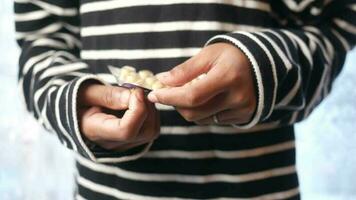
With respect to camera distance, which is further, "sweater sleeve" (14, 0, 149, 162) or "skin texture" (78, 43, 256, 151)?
"sweater sleeve" (14, 0, 149, 162)

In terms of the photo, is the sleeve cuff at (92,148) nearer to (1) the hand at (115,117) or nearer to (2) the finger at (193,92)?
(1) the hand at (115,117)

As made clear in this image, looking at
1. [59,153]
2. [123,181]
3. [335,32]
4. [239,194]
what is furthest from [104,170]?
[59,153]

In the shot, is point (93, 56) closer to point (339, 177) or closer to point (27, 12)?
point (27, 12)

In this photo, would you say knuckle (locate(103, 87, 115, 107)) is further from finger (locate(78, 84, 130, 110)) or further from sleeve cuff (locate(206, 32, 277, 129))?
sleeve cuff (locate(206, 32, 277, 129))

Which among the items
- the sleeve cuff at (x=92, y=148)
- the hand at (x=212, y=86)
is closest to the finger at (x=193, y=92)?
the hand at (x=212, y=86)

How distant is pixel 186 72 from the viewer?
40 cm

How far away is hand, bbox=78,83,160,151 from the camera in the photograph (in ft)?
1.36

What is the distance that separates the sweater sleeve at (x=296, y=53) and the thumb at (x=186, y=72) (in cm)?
3

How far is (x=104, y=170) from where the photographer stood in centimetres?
54

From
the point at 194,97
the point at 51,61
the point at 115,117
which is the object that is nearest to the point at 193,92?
the point at 194,97

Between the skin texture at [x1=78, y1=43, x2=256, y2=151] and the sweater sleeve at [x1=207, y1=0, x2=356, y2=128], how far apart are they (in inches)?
0.4

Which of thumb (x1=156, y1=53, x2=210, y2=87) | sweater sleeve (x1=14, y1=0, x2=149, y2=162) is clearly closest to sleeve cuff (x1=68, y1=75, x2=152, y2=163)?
sweater sleeve (x1=14, y1=0, x2=149, y2=162)

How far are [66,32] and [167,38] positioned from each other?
0.19 meters

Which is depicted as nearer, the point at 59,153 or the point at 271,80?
the point at 271,80
